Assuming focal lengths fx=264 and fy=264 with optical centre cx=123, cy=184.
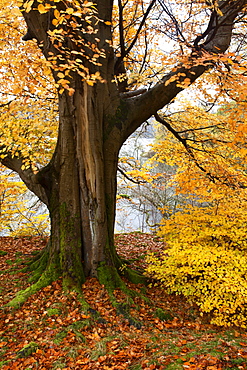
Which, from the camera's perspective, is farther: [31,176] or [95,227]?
[31,176]

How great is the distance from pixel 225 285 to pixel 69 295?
2.42 m

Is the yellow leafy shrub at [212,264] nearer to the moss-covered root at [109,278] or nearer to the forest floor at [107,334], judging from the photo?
the forest floor at [107,334]

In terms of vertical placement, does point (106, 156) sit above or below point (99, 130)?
below

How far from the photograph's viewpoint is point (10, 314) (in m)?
3.74

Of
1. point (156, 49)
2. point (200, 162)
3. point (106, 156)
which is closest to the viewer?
point (106, 156)

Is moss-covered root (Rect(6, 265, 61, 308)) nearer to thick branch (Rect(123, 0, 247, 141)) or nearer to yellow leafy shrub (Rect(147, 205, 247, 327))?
yellow leafy shrub (Rect(147, 205, 247, 327))

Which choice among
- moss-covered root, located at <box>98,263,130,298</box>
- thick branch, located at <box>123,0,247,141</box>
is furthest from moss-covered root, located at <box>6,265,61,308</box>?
thick branch, located at <box>123,0,247,141</box>

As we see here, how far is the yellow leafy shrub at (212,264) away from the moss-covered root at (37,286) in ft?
5.75

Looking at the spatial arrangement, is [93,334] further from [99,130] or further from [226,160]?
[226,160]

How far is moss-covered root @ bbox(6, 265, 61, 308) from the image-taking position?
3.97 metres

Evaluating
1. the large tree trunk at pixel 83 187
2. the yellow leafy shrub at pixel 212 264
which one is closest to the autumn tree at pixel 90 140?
the large tree trunk at pixel 83 187

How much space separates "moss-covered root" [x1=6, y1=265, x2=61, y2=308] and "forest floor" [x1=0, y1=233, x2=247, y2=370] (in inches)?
3.8

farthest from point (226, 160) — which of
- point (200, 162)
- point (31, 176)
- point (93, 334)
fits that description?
point (93, 334)

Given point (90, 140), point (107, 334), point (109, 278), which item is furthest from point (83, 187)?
point (107, 334)
